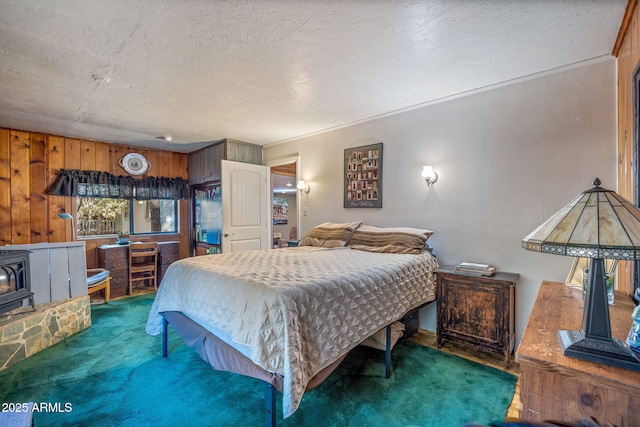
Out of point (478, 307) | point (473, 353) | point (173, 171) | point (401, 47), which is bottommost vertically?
point (473, 353)

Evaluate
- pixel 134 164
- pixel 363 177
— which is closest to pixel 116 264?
pixel 134 164

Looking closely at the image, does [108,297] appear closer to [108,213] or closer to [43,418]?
[108,213]

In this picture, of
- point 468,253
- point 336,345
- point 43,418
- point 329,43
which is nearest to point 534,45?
point 329,43

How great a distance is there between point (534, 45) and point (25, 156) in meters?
5.94

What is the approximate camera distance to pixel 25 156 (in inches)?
154

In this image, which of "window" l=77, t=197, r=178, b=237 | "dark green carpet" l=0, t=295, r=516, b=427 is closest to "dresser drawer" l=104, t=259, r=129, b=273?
"window" l=77, t=197, r=178, b=237

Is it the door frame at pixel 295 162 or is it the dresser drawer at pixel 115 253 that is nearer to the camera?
the dresser drawer at pixel 115 253

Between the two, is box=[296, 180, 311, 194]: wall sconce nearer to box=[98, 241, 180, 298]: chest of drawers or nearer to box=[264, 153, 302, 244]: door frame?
box=[264, 153, 302, 244]: door frame

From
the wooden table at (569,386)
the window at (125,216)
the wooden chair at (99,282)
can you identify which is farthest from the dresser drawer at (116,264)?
the wooden table at (569,386)

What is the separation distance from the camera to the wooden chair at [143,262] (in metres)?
4.41

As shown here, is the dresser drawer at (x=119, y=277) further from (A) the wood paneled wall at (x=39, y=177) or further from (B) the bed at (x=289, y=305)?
(B) the bed at (x=289, y=305)

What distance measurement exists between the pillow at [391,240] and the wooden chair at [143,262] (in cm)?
339

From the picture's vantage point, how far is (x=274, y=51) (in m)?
1.99

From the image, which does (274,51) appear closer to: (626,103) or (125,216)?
(626,103)
